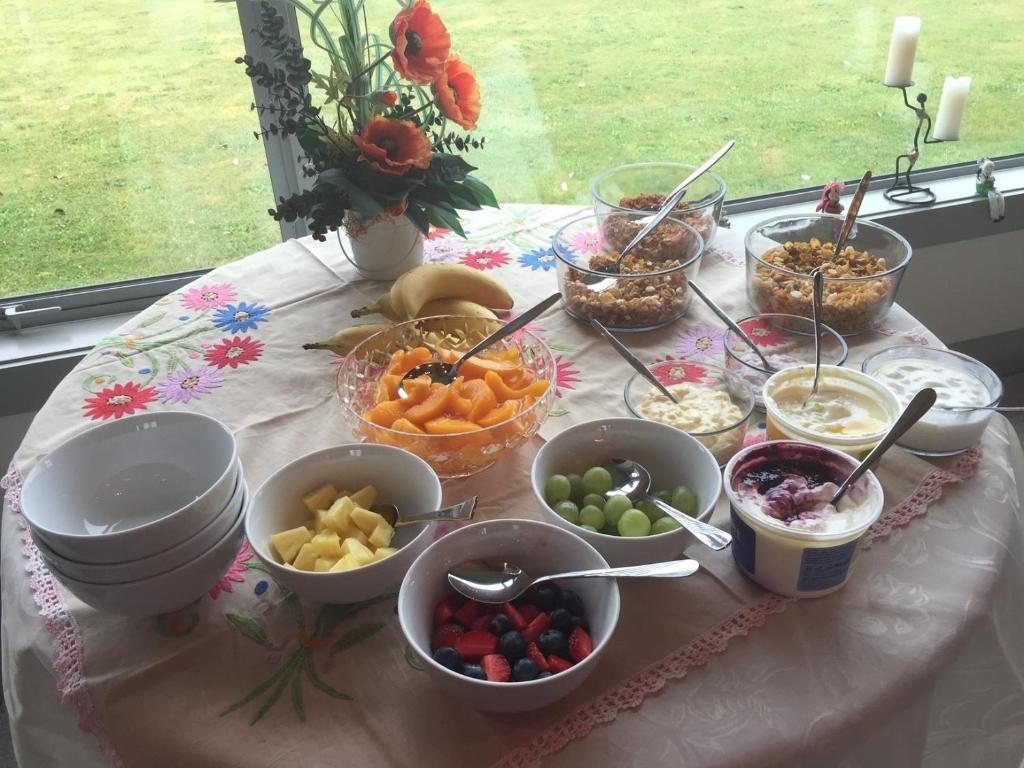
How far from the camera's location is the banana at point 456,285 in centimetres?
125

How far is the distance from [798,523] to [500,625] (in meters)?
0.28

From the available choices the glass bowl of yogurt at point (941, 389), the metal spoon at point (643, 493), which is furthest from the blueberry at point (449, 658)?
the glass bowl of yogurt at point (941, 389)

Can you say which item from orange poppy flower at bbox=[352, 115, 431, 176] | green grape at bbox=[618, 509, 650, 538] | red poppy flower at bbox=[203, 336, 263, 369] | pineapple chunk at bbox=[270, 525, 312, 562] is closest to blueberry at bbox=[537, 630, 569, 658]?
green grape at bbox=[618, 509, 650, 538]

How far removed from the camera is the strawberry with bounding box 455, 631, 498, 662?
670 mm

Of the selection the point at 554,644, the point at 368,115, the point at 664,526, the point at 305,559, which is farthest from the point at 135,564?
the point at 368,115

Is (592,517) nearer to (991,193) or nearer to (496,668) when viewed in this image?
(496,668)

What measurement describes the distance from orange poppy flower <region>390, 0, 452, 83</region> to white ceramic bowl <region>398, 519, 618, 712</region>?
75 cm

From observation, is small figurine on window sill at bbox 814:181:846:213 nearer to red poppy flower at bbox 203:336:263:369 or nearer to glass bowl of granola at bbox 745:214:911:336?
glass bowl of granola at bbox 745:214:911:336

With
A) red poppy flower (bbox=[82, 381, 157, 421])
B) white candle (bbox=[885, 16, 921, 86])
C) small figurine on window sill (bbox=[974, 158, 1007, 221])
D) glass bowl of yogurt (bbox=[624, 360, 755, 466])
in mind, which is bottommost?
small figurine on window sill (bbox=[974, 158, 1007, 221])

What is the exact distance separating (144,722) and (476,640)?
291 mm

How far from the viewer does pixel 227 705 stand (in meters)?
0.70

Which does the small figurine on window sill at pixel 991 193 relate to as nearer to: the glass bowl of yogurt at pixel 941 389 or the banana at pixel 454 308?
the glass bowl of yogurt at pixel 941 389

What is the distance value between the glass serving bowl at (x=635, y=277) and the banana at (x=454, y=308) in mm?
136

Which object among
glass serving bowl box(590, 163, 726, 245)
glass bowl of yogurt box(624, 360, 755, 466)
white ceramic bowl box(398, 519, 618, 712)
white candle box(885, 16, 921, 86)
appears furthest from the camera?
white candle box(885, 16, 921, 86)
